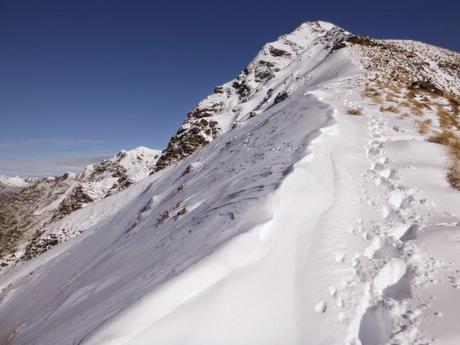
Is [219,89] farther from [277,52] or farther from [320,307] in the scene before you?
[320,307]

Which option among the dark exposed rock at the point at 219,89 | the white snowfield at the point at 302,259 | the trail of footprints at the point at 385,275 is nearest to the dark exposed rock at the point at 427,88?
the white snowfield at the point at 302,259

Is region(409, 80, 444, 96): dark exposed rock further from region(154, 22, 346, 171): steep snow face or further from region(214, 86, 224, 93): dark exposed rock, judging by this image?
region(214, 86, 224, 93): dark exposed rock

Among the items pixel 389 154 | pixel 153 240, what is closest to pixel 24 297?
pixel 153 240

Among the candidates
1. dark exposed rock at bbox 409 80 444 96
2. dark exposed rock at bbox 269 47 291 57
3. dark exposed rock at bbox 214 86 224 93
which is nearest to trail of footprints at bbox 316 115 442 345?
dark exposed rock at bbox 409 80 444 96

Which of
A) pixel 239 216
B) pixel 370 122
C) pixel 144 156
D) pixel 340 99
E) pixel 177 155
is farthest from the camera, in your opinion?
pixel 144 156

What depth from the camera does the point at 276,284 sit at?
5.20 meters

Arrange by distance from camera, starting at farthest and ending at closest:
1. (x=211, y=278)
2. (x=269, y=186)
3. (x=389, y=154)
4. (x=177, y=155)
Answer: (x=177, y=155)
(x=389, y=154)
(x=269, y=186)
(x=211, y=278)

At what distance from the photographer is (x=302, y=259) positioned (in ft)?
18.9

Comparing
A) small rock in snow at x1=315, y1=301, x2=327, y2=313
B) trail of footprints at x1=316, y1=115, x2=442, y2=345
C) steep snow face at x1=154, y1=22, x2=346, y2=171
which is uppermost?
steep snow face at x1=154, y1=22, x2=346, y2=171

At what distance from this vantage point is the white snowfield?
14.4ft

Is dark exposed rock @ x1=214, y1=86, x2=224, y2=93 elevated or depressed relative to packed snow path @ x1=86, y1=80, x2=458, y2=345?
elevated

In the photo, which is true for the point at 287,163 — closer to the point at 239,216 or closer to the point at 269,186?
the point at 269,186

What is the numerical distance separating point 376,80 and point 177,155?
57115mm

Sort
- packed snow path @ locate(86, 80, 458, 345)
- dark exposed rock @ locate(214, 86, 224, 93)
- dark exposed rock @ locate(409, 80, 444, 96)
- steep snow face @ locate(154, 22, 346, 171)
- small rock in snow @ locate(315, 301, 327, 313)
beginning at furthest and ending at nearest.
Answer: dark exposed rock @ locate(214, 86, 224, 93) → steep snow face @ locate(154, 22, 346, 171) → dark exposed rock @ locate(409, 80, 444, 96) → small rock in snow @ locate(315, 301, 327, 313) → packed snow path @ locate(86, 80, 458, 345)
